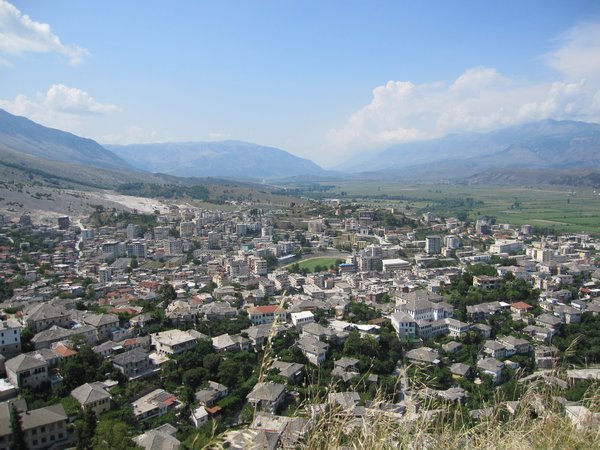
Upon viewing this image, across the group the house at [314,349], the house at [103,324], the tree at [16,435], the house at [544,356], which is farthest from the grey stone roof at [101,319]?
the house at [544,356]

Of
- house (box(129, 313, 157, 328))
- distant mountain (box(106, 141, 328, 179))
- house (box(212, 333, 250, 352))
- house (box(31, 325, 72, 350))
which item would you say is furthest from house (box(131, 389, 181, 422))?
distant mountain (box(106, 141, 328, 179))

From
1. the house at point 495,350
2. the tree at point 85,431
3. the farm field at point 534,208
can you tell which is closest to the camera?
the tree at point 85,431


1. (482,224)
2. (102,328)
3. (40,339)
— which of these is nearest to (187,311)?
(102,328)

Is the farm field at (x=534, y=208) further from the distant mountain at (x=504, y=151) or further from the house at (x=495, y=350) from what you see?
the distant mountain at (x=504, y=151)

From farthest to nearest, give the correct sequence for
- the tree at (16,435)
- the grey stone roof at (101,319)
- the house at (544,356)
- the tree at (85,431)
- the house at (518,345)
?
the grey stone roof at (101,319)
the house at (518,345)
the house at (544,356)
the tree at (85,431)
the tree at (16,435)

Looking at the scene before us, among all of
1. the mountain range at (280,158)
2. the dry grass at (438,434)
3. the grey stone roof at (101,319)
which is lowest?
the grey stone roof at (101,319)

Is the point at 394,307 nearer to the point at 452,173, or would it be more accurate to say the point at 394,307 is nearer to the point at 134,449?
the point at 134,449
